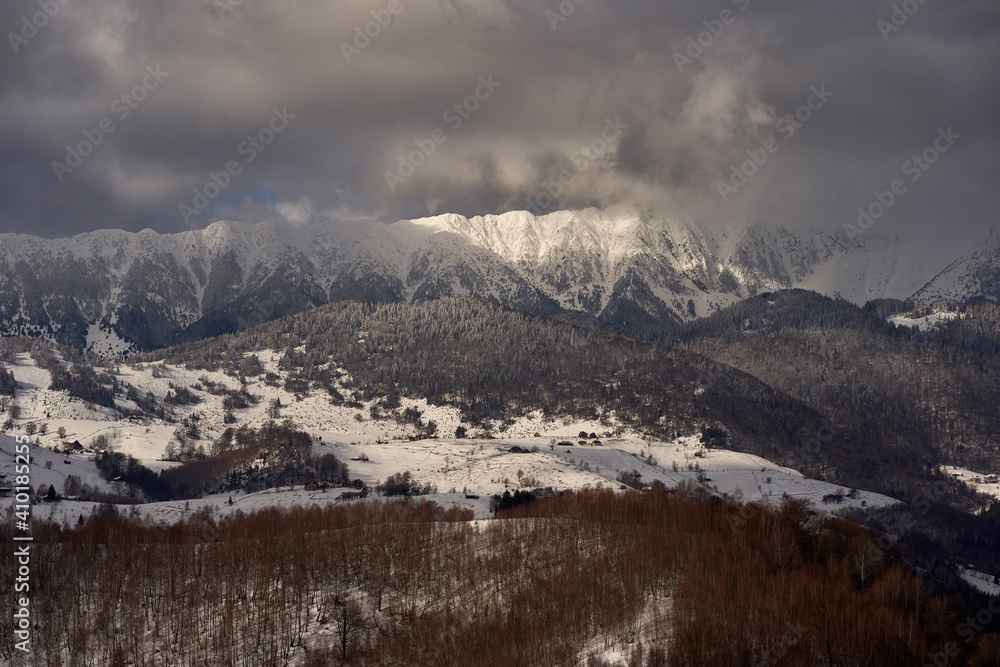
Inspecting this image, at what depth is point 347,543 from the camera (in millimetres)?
166000

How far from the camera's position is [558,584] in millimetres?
137625

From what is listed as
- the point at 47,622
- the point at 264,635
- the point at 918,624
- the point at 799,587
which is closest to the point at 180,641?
the point at 264,635

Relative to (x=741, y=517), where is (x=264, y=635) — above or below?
below

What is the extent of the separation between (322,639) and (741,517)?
91.4 m

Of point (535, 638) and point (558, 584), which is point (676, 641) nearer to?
point (535, 638)

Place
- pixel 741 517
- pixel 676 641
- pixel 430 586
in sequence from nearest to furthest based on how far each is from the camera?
pixel 676 641 < pixel 430 586 < pixel 741 517

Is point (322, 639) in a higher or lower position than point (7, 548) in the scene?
lower

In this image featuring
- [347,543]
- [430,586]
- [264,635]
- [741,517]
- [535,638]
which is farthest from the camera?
[741,517]

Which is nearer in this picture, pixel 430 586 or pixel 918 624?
pixel 918 624

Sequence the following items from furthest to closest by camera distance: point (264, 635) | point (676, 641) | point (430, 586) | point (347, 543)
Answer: point (347, 543) → point (430, 586) → point (264, 635) → point (676, 641)

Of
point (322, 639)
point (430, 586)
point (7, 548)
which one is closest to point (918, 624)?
point (430, 586)

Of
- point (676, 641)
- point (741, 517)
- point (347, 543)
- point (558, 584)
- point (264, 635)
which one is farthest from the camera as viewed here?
point (741, 517)

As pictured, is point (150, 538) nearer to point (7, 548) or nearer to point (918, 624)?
point (7, 548)

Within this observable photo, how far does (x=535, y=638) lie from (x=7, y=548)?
318 ft
